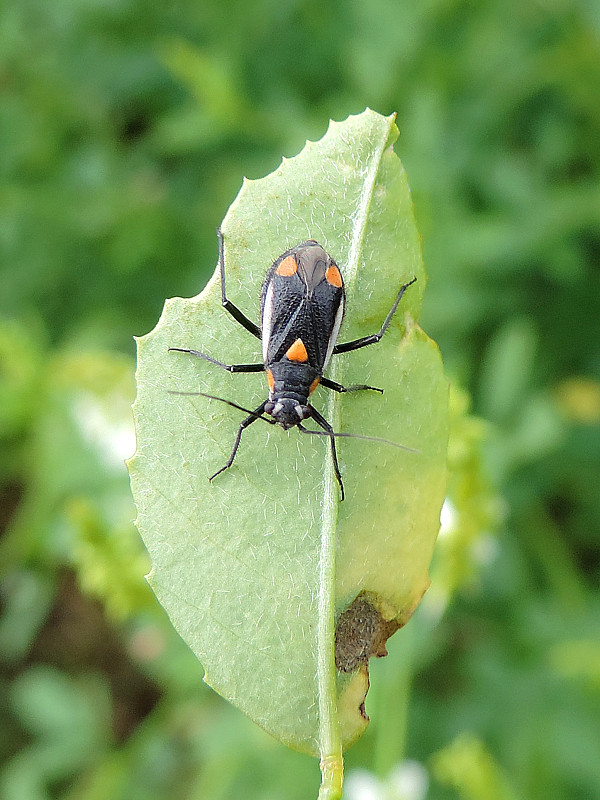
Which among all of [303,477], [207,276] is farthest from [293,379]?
[207,276]

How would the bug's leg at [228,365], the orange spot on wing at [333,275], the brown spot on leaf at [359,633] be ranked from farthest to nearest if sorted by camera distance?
1. the orange spot on wing at [333,275]
2. the bug's leg at [228,365]
3. the brown spot on leaf at [359,633]

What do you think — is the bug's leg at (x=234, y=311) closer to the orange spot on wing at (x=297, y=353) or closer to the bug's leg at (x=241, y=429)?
the bug's leg at (x=241, y=429)

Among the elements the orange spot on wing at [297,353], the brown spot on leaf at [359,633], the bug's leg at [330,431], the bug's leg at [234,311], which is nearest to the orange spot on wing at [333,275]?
the bug's leg at [234,311]

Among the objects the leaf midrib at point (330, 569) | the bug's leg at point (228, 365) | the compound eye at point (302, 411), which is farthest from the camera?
the compound eye at point (302, 411)

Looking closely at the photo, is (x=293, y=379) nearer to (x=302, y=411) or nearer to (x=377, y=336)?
(x=302, y=411)

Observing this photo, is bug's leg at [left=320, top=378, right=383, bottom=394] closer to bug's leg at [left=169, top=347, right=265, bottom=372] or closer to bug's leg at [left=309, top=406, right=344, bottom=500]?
bug's leg at [left=309, top=406, right=344, bottom=500]

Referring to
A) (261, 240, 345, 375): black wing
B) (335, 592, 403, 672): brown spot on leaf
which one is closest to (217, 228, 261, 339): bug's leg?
(261, 240, 345, 375): black wing

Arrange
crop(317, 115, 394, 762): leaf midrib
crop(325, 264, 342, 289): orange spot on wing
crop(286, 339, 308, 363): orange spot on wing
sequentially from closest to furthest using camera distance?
crop(317, 115, 394, 762): leaf midrib → crop(325, 264, 342, 289): orange spot on wing → crop(286, 339, 308, 363): orange spot on wing
